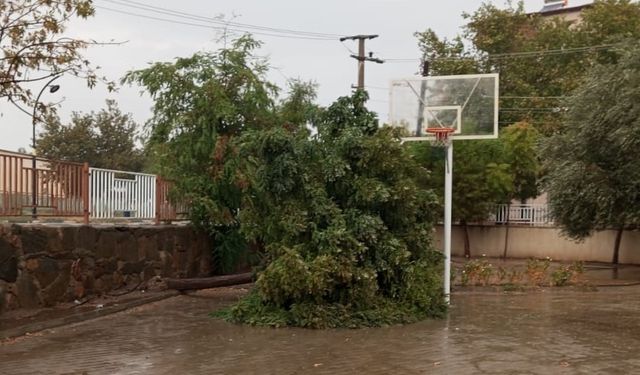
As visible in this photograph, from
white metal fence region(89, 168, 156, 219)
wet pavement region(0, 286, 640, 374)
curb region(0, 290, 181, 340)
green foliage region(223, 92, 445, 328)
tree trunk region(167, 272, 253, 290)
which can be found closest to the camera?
wet pavement region(0, 286, 640, 374)

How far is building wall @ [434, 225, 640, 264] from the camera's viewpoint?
89.1 ft

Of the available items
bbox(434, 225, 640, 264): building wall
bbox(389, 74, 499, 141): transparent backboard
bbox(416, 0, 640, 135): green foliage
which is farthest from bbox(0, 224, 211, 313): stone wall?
bbox(416, 0, 640, 135): green foliage

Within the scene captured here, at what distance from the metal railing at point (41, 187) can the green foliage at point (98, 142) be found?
38.5 m

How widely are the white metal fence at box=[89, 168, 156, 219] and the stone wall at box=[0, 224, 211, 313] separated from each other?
1.08 feet

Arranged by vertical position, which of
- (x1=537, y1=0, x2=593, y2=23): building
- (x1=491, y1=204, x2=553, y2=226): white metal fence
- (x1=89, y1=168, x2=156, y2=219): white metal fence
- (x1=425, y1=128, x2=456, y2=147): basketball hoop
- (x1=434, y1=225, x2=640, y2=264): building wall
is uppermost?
(x1=537, y1=0, x2=593, y2=23): building

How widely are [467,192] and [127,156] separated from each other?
2986 cm

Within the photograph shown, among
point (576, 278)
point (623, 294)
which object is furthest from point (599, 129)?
point (623, 294)

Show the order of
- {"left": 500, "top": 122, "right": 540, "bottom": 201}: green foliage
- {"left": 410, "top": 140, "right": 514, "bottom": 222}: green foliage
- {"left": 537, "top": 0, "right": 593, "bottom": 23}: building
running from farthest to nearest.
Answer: {"left": 537, "top": 0, "right": 593, "bottom": 23}: building, {"left": 500, "top": 122, "right": 540, "bottom": 201}: green foliage, {"left": 410, "top": 140, "right": 514, "bottom": 222}: green foliage

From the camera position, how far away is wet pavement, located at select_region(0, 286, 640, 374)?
7309 mm

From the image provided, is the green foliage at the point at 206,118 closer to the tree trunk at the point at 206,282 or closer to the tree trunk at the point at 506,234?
the tree trunk at the point at 206,282

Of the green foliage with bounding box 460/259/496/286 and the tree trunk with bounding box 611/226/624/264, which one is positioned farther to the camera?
the tree trunk with bounding box 611/226/624/264

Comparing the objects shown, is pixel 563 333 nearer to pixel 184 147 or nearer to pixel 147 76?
pixel 184 147

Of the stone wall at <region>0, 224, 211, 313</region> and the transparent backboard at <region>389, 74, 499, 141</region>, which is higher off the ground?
the transparent backboard at <region>389, 74, 499, 141</region>

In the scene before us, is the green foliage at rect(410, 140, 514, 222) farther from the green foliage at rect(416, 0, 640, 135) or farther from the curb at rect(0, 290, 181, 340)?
the curb at rect(0, 290, 181, 340)
